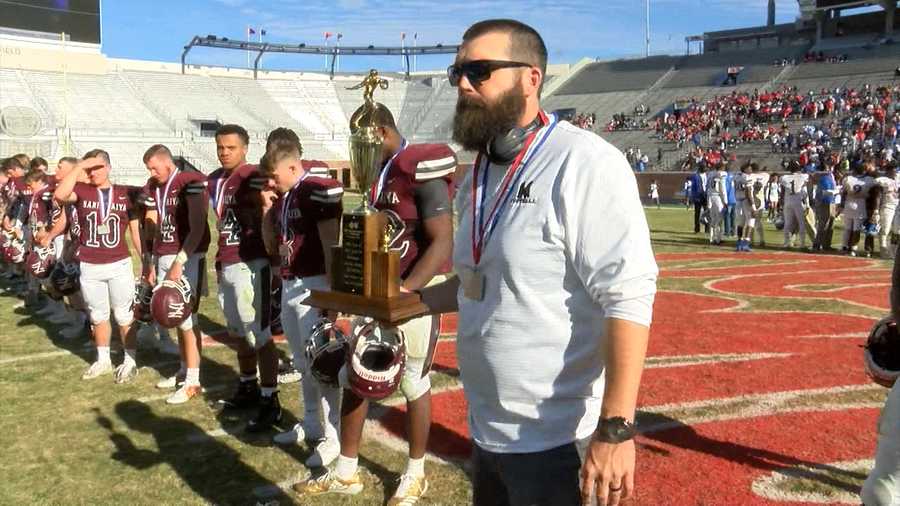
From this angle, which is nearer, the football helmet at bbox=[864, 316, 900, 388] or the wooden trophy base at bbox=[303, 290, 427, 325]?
the wooden trophy base at bbox=[303, 290, 427, 325]

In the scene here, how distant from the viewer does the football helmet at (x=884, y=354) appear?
3.06 m

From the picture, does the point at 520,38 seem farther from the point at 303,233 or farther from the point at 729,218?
the point at 729,218

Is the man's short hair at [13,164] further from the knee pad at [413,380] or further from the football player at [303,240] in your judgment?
the knee pad at [413,380]

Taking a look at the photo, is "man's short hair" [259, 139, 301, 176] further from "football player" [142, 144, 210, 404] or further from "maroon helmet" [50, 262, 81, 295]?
"maroon helmet" [50, 262, 81, 295]

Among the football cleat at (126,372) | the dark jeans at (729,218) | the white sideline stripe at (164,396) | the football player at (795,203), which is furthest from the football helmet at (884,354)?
the dark jeans at (729,218)

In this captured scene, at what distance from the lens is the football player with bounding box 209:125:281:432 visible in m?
5.64

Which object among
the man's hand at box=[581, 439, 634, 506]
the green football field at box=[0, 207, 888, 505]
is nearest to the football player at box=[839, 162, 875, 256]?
the green football field at box=[0, 207, 888, 505]

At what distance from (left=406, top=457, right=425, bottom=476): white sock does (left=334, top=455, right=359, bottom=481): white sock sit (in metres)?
0.31

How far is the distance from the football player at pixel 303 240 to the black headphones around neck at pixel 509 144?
2567 mm

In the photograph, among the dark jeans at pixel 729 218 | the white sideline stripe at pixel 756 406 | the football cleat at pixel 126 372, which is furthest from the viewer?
the dark jeans at pixel 729 218

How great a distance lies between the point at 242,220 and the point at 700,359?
13.3 ft

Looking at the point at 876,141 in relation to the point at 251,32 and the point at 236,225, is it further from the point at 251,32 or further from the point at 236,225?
the point at 251,32

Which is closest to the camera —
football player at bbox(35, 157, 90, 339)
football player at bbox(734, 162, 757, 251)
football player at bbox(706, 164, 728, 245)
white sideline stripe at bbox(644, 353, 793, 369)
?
white sideline stripe at bbox(644, 353, 793, 369)

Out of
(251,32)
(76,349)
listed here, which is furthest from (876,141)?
(251,32)
